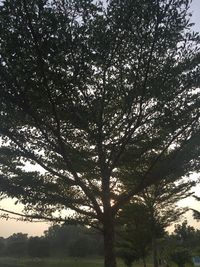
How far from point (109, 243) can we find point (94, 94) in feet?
13.5

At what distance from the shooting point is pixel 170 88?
11.2 meters

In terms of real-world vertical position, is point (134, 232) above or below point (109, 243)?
above

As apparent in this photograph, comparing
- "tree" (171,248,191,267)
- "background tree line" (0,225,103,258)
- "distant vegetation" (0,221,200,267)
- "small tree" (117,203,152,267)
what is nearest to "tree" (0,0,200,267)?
"distant vegetation" (0,221,200,267)

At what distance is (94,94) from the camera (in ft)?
38.2

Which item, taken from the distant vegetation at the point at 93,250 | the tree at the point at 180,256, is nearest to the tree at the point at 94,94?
the distant vegetation at the point at 93,250

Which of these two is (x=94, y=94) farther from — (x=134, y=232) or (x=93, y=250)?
(x=93, y=250)

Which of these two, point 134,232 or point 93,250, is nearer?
point 134,232

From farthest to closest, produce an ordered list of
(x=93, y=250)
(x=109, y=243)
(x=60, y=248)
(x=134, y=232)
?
(x=60, y=248) < (x=93, y=250) < (x=134, y=232) < (x=109, y=243)

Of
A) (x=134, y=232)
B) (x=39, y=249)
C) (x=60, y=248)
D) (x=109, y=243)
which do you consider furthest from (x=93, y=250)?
(x=109, y=243)

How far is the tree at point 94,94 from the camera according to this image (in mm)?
9992

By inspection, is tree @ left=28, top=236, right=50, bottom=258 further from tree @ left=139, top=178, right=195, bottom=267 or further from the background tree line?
tree @ left=139, top=178, right=195, bottom=267

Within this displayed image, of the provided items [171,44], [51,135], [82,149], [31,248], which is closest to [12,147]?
[51,135]

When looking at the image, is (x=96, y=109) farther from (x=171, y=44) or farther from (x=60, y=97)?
(x=171, y=44)

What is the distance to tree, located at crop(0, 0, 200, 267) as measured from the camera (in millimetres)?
9992
